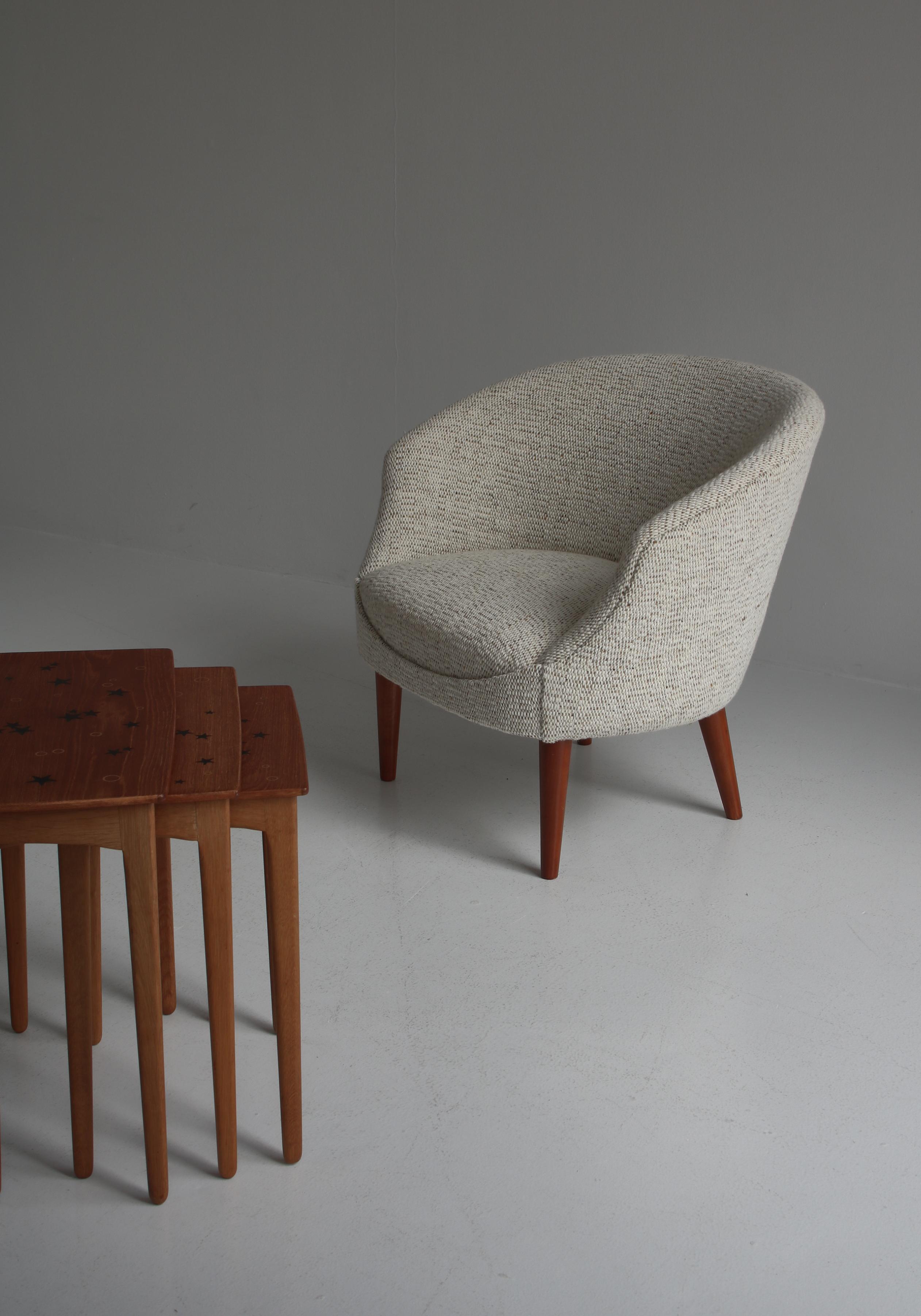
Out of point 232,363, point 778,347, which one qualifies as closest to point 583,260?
point 778,347

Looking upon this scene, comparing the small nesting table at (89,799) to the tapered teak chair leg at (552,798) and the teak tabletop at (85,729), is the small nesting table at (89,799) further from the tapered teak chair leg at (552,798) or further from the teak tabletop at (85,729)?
the tapered teak chair leg at (552,798)

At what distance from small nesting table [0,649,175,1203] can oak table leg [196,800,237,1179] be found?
5 centimetres

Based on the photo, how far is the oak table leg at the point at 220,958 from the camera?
1.05 meters

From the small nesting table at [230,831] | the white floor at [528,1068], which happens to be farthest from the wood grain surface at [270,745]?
the white floor at [528,1068]

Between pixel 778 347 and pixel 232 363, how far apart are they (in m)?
1.70

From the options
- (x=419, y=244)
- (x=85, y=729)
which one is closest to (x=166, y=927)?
(x=85, y=729)

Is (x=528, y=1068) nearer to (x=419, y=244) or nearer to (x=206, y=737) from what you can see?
(x=206, y=737)

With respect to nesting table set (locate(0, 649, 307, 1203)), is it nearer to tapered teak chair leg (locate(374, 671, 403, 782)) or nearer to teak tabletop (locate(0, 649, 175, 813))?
teak tabletop (locate(0, 649, 175, 813))

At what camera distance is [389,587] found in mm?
1911

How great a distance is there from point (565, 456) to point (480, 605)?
50 centimetres

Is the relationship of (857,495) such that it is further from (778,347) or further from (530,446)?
(530,446)

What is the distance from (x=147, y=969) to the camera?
1.05 meters

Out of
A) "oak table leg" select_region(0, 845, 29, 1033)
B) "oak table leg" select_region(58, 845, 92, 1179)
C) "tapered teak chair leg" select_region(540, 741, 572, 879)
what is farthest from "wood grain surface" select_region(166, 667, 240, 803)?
"tapered teak chair leg" select_region(540, 741, 572, 879)

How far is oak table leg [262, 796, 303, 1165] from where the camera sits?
111 centimetres
